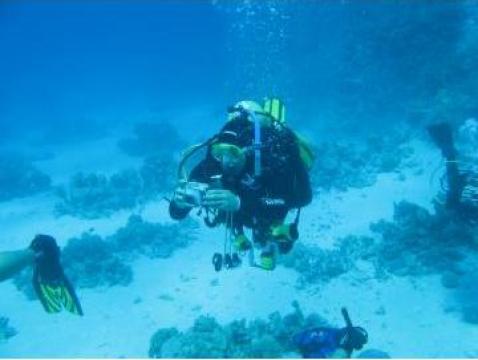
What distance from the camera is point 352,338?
6.05 meters

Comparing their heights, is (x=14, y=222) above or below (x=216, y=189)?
above

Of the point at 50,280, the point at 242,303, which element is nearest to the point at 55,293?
the point at 50,280

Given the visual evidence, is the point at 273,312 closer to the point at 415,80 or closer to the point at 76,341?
the point at 76,341

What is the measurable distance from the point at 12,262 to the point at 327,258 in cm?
647

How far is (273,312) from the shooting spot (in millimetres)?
8641

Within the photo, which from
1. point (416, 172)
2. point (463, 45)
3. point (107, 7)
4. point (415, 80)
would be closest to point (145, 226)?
point (416, 172)

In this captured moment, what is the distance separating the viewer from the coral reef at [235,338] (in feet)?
24.2

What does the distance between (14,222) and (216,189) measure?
44.7ft

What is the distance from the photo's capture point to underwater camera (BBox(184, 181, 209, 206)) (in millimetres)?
3963

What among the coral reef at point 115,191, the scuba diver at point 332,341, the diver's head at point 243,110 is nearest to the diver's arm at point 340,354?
the scuba diver at point 332,341

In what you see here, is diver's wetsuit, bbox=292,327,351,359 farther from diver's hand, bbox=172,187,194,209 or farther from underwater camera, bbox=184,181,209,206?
underwater camera, bbox=184,181,209,206

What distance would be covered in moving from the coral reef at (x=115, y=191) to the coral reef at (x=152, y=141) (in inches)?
217

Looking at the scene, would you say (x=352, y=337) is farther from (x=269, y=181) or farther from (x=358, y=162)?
(x=358, y=162)

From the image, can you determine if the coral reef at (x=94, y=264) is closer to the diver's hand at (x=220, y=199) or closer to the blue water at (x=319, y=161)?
the blue water at (x=319, y=161)
